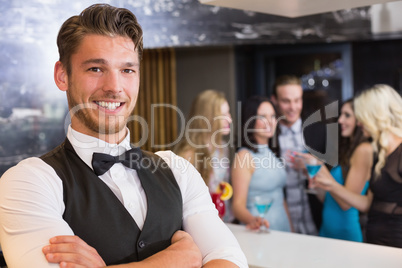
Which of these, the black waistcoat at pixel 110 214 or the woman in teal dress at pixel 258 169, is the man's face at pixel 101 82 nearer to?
the black waistcoat at pixel 110 214

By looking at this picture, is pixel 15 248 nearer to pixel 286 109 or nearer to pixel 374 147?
pixel 374 147

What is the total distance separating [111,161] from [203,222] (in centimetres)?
33

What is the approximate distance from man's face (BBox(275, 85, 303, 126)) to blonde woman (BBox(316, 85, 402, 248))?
0.60 m

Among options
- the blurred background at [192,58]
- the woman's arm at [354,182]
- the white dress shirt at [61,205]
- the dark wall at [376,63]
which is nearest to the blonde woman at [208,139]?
the blurred background at [192,58]

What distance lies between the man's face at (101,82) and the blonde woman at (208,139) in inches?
73.5

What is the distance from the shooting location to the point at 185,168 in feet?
4.97

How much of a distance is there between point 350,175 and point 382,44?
1.89 meters

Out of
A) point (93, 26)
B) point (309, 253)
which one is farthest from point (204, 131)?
point (93, 26)

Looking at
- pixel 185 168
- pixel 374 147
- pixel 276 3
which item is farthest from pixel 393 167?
pixel 185 168

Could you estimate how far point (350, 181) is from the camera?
11.1 feet

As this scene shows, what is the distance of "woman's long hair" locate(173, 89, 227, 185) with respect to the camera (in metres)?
3.37

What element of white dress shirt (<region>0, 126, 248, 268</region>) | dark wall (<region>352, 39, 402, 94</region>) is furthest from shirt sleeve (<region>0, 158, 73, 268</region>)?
dark wall (<region>352, 39, 402, 94</region>)

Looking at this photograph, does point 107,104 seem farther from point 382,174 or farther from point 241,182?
point 382,174

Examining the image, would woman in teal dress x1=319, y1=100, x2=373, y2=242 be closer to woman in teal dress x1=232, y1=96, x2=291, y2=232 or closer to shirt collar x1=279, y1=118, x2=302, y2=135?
woman in teal dress x1=232, y1=96, x2=291, y2=232
